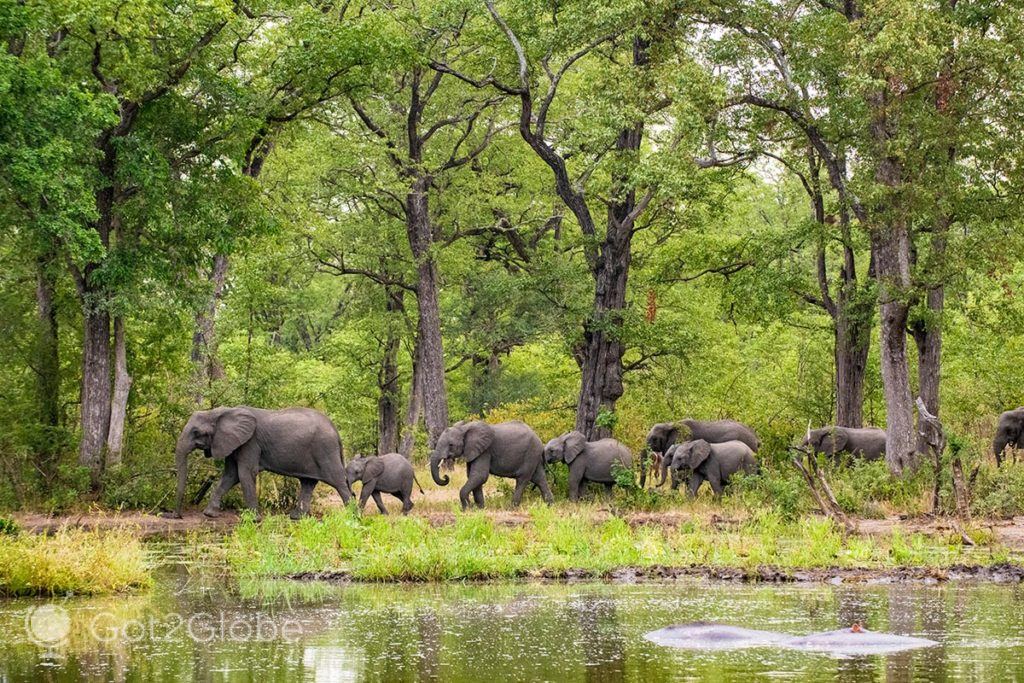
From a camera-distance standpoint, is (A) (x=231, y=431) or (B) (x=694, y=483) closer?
(A) (x=231, y=431)

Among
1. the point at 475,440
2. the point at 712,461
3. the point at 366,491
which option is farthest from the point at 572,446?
the point at 366,491

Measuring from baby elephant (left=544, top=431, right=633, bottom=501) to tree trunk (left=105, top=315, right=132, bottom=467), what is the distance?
27.9ft

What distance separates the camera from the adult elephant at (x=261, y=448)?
26422 mm

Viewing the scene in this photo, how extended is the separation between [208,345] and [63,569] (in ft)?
57.7

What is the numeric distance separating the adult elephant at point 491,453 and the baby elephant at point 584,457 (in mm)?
396

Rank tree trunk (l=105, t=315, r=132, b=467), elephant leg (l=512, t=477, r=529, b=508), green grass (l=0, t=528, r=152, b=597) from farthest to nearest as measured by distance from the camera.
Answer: elephant leg (l=512, t=477, r=529, b=508) < tree trunk (l=105, t=315, r=132, b=467) < green grass (l=0, t=528, r=152, b=597)

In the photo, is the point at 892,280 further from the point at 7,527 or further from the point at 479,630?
the point at 7,527

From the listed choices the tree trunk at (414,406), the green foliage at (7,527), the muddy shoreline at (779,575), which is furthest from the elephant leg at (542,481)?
the tree trunk at (414,406)

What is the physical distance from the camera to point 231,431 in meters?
26.4

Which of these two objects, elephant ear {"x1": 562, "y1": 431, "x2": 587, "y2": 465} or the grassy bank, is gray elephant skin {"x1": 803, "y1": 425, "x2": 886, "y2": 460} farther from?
the grassy bank

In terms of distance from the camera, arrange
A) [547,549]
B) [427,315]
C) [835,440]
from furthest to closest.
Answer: [427,315] → [835,440] → [547,549]

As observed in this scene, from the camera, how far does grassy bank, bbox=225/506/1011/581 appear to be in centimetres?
1859

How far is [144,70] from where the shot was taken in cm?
2688

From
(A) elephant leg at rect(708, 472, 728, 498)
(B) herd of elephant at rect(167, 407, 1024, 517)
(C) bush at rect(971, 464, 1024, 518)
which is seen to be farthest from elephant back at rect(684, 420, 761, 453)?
(C) bush at rect(971, 464, 1024, 518)
